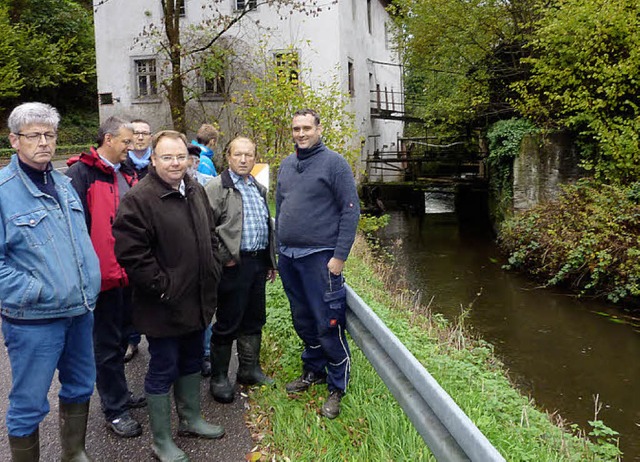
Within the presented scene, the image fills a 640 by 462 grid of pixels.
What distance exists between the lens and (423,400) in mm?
2836

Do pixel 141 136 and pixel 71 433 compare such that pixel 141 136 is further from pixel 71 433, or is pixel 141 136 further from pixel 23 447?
pixel 23 447

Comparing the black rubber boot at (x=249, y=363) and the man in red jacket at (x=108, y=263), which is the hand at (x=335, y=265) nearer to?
the black rubber boot at (x=249, y=363)

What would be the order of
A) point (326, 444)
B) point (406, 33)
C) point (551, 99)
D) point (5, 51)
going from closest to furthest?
point (326, 444) → point (551, 99) → point (406, 33) → point (5, 51)

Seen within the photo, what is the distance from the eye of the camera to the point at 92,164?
3945 millimetres

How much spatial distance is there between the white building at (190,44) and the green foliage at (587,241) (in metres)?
9.42

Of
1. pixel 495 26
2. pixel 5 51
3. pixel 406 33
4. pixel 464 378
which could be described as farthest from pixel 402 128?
pixel 464 378

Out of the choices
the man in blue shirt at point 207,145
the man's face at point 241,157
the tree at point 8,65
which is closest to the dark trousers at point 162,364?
the man's face at point 241,157

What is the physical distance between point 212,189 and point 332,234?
1001 millimetres

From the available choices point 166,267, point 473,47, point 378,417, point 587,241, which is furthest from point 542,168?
point 166,267

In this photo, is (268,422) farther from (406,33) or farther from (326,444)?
(406,33)

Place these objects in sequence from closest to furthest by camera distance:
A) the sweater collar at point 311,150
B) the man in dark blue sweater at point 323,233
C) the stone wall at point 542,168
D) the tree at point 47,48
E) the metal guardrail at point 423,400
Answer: the metal guardrail at point 423,400 < the man in dark blue sweater at point 323,233 < the sweater collar at point 311,150 < the stone wall at point 542,168 < the tree at point 47,48

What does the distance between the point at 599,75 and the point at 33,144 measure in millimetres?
11618

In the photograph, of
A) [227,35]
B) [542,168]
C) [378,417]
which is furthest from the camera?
[227,35]

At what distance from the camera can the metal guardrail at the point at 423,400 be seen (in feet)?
7.24
